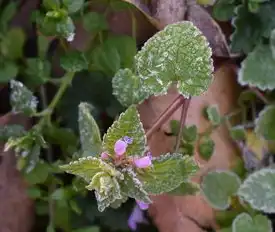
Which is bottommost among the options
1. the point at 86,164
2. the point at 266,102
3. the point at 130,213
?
the point at 130,213

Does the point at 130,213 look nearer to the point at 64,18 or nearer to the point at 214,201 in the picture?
the point at 214,201

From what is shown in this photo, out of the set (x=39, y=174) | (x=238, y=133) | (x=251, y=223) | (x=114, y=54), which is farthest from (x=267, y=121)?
(x=39, y=174)

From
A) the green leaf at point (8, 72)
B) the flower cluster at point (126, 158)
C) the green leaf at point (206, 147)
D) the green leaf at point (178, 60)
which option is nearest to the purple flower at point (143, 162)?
the flower cluster at point (126, 158)

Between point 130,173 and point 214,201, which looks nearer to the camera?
point 130,173

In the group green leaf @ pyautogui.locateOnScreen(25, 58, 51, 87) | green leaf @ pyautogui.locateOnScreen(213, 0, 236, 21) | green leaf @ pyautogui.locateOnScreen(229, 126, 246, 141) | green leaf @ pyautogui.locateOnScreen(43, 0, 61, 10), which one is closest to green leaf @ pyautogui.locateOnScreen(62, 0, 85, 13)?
green leaf @ pyautogui.locateOnScreen(43, 0, 61, 10)

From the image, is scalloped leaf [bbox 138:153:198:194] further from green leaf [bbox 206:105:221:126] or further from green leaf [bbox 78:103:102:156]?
green leaf [bbox 206:105:221:126]

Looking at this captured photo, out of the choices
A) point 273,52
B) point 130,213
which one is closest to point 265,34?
point 273,52

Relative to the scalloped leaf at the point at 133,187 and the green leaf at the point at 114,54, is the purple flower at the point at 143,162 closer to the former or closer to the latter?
the scalloped leaf at the point at 133,187
